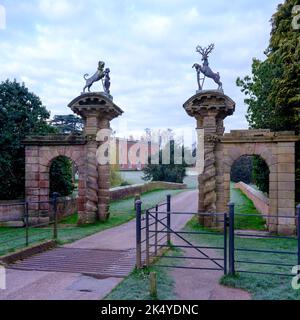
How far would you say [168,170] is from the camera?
44.9 m

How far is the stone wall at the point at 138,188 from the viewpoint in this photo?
2747 centimetres

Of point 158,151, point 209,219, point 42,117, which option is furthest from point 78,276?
point 158,151

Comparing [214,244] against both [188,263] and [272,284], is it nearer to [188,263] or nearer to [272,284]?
[188,263]

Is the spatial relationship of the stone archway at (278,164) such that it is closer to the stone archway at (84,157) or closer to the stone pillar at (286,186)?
the stone pillar at (286,186)

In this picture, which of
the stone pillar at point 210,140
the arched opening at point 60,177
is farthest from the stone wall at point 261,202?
the arched opening at point 60,177

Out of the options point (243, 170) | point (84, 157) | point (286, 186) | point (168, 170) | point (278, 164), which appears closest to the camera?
point (286, 186)

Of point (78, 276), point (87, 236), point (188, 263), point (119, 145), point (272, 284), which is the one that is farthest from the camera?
point (119, 145)

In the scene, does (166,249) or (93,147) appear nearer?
(166,249)

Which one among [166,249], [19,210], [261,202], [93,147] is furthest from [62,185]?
[166,249]

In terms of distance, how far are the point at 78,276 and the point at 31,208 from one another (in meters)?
9.69

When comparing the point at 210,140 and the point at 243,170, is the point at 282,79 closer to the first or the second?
the point at 210,140

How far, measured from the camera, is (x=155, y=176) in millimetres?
44125

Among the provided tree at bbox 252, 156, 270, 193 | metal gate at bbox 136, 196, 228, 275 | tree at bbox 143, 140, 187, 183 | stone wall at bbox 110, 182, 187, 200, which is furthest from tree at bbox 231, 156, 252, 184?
metal gate at bbox 136, 196, 228, 275

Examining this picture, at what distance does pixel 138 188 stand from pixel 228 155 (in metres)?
17.9
